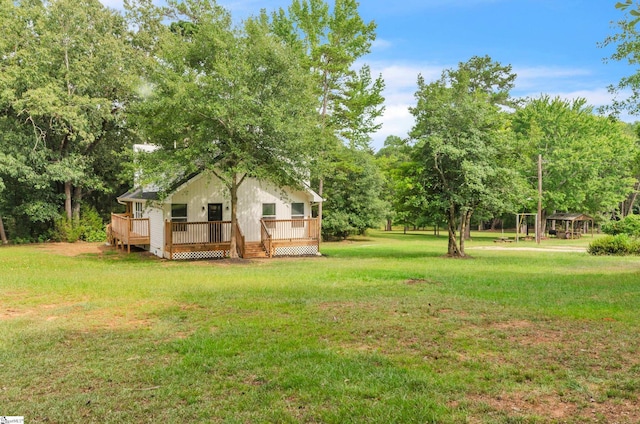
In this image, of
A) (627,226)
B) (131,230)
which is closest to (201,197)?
(131,230)

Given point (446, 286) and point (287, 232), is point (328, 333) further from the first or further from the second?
point (287, 232)

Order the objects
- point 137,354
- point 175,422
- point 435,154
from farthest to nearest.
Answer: point 435,154 → point 137,354 → point 175,422

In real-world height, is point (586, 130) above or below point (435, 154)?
above

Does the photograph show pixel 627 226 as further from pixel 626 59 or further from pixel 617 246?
pixel 626 59

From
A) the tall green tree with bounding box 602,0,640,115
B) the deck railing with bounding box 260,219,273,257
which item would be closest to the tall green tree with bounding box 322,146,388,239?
the deck railing with bounding box 260,219,273,257

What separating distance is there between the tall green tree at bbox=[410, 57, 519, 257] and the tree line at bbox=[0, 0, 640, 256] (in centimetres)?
6

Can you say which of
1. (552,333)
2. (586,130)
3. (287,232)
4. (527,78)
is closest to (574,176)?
(586,130)

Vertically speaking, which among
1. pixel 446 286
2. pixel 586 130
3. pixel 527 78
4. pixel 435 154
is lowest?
pixel 446 286

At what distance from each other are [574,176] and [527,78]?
1224cm

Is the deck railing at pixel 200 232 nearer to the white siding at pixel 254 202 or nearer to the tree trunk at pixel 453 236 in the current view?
the white siding at pixel 254 202

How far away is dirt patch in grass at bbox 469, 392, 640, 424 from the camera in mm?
3545

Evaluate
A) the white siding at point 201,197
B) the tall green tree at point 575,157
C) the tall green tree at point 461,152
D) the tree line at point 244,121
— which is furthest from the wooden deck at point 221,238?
the tall green tree at point 575,157

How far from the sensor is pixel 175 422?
138 inches

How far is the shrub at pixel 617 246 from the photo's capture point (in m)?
20.1
